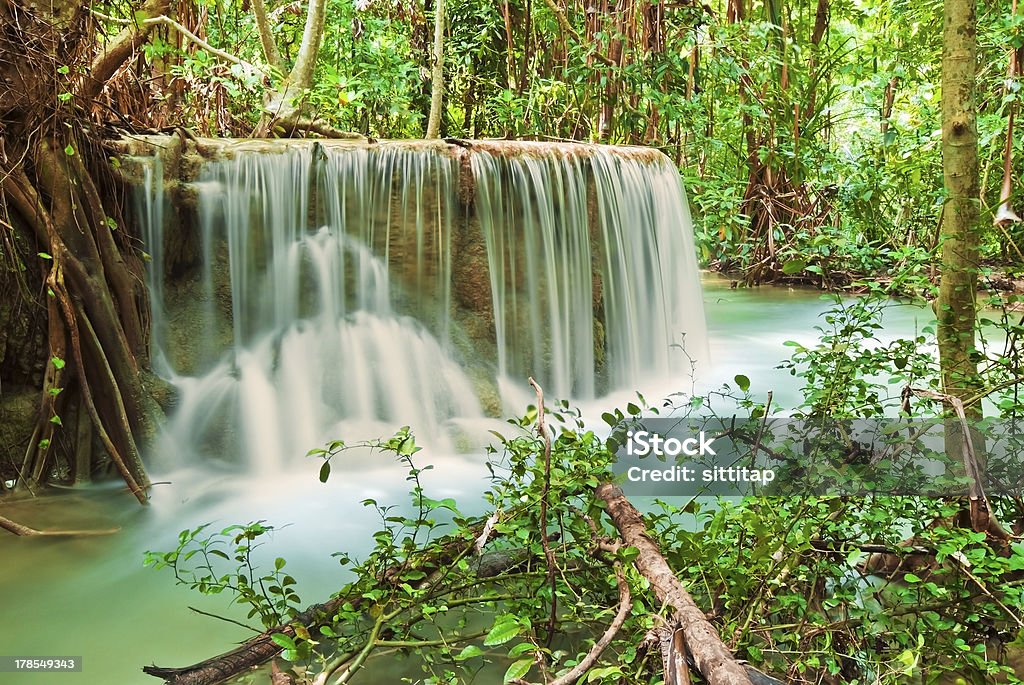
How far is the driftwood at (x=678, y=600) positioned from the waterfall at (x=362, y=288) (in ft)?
7.31

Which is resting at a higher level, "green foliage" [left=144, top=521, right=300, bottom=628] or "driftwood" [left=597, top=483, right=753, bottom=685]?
"driftwood" [left=597, top=483, right=753, bottom=685]

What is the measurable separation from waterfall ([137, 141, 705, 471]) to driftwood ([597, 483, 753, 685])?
7.31 feet

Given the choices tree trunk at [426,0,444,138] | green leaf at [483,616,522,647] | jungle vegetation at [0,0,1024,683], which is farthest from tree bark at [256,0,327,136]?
green leaf at [483,616,522,647]

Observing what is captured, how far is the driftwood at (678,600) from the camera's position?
1.35 m

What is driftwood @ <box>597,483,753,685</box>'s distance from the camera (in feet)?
4.42

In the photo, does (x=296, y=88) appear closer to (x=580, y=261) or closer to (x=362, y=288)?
(x=362, y=288)

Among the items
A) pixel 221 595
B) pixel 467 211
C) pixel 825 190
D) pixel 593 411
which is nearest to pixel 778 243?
pixel 825 190

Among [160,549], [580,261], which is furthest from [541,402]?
[580,261]

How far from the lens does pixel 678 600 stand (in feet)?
5.37

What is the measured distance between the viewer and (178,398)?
12.7 feet

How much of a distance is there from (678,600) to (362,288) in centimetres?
300

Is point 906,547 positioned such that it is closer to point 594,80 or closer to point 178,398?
point 178,398

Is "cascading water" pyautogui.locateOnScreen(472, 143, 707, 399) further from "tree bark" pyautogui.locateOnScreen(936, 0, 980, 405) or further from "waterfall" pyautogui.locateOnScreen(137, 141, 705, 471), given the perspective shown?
"tree bark" pyautogui.locateOnScreen(936, 0, 980, 405)

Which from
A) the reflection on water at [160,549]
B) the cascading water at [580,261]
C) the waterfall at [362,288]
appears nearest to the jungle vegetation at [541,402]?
the reflection on water at [160,549]
